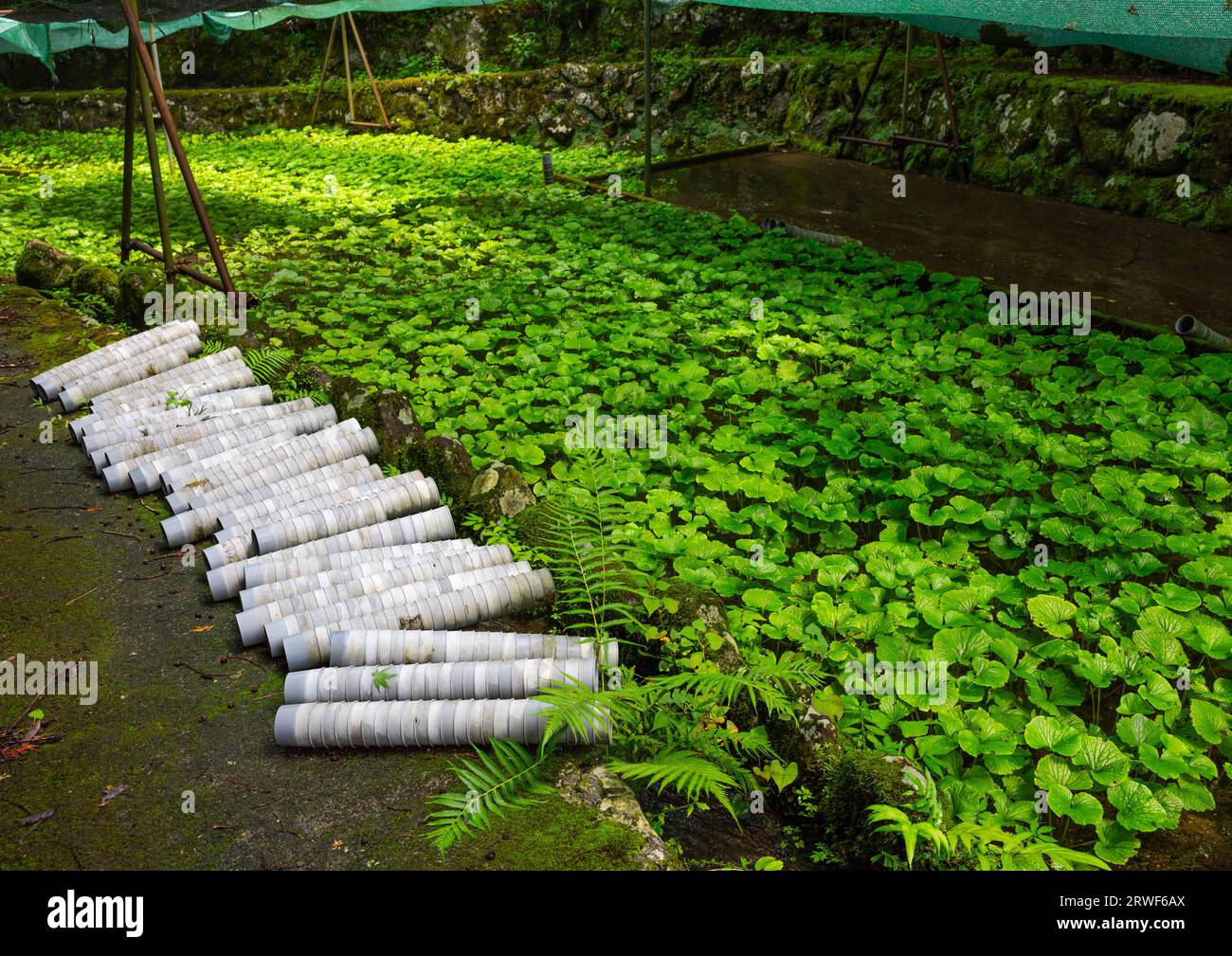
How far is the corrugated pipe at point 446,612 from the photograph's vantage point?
323 cm

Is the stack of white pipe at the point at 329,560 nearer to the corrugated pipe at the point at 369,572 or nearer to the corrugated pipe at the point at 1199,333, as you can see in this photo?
the corrugated pipe at the point at 369,572

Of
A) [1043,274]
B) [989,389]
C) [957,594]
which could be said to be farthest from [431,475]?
[1043,274]

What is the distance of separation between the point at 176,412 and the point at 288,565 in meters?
2.01

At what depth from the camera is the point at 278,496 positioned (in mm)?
4285

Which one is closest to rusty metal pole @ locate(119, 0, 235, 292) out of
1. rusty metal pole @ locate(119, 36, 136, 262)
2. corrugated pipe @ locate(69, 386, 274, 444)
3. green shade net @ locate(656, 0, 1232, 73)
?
rusty metal pole @ locate(119, 36, 136, 262)

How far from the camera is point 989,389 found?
5.50 m

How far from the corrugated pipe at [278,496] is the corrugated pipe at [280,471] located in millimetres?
35

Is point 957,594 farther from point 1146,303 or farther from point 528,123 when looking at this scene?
point 528,123

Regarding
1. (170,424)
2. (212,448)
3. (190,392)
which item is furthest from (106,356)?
(212,448)

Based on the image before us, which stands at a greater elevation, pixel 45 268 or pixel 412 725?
pixel 45 268

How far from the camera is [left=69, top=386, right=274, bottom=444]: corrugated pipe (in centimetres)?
499

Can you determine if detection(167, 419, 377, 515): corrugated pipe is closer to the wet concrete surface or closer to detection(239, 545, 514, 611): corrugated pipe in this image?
detection(239, 545, 514, 611): corrugated pipe

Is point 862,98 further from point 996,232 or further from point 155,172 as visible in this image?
point 155,172

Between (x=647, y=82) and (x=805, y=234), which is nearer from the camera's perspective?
(x=805, y=234)
